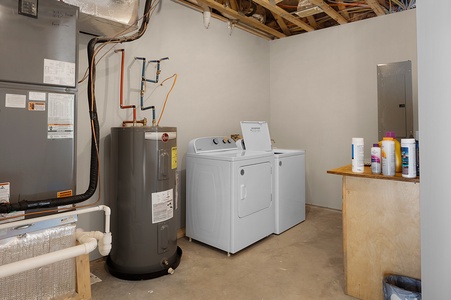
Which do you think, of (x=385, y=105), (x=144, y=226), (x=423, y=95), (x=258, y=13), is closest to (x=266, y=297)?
(x=144, y=226)

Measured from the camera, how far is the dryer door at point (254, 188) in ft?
8.45

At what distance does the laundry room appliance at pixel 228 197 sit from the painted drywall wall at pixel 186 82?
310 millimetres

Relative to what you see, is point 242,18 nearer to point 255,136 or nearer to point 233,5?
point 233,5

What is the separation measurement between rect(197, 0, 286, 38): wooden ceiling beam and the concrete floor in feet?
8.90

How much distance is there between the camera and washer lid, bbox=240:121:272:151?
327 cm

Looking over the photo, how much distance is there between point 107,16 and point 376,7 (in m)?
3.11

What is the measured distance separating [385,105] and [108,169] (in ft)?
9.91

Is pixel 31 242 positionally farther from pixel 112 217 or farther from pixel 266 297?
pixel 266 297

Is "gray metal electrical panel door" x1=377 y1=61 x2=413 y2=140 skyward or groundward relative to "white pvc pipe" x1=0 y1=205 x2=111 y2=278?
skyward

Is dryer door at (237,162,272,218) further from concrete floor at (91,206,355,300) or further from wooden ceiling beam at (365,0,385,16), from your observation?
wooden ceiling beam at (365,0,385,16)

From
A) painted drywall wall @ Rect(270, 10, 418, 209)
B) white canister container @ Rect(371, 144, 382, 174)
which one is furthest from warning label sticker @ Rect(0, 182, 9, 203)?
painted drywall wall @ Rect(270, 10, 418, 209)

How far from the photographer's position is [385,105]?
3.04 meters

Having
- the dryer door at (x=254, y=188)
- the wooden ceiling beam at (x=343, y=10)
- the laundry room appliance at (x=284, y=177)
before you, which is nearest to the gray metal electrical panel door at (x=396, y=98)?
the laundry room appliance at (x=284, y=177)

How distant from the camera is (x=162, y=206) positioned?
2271mm
